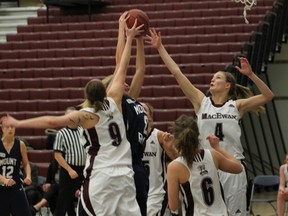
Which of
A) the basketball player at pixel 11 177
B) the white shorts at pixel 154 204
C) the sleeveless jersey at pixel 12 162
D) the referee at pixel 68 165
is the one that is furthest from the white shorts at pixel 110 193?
the referee at pixel 68 165

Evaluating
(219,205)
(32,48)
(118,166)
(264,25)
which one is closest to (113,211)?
(118,166)

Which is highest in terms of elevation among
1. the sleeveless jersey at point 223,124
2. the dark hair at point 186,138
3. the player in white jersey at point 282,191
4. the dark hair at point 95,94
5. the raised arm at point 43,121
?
the dark hair at point 95,94

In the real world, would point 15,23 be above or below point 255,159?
above

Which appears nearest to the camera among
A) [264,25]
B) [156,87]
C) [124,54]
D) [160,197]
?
[124,54]

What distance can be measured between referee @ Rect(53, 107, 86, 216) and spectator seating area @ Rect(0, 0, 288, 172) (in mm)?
3531

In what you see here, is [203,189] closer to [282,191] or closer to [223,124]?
[223,124]

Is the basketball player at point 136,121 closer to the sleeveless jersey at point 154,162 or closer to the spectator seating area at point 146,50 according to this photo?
the sleeveless jersey at point 154,162

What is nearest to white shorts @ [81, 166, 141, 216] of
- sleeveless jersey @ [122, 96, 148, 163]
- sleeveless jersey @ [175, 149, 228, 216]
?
sleeveless jersey @ [122, 96, 148, 163]

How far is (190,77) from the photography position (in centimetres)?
1352

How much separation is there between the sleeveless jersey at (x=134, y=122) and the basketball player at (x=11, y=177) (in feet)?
8.69

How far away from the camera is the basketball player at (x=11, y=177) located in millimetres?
8102

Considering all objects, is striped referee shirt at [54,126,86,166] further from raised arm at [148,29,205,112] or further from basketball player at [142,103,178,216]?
raised arm at [148,29,205,112]

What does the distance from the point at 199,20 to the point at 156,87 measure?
258cm

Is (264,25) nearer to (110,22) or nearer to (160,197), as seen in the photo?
(110,22)
